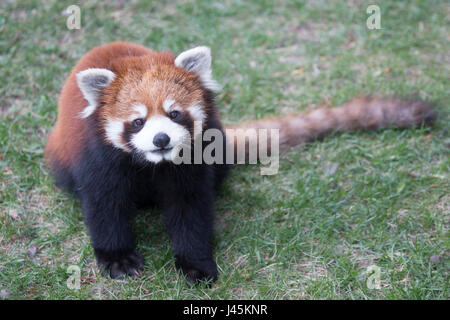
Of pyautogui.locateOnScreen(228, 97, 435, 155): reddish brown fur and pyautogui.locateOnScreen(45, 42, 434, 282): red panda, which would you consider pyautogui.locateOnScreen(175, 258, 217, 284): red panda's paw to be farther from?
pyautogui.locateOnScreen(228, 97, 435, 155): reddish brown fur

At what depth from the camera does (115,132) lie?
3.28 metres

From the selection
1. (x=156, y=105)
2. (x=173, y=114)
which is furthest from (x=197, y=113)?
(x=156, y=105)

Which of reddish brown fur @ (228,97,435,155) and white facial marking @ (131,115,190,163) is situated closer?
white facial marking @ (131,115,190,163)

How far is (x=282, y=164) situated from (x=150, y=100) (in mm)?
1871

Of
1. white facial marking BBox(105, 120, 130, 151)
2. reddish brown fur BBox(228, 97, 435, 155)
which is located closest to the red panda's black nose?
white facial marking BBox(105, 120, 130, 151)

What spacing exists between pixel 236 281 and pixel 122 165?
3.90ft

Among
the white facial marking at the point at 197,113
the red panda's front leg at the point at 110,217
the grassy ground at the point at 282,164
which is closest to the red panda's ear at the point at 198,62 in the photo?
the white facial marking at the point at 197,113

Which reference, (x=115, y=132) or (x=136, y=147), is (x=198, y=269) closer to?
(x=136, y=147)

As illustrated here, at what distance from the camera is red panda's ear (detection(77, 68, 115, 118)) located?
3.23m

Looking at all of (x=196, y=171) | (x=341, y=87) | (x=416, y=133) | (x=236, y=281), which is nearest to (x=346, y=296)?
(x=236, y=281)

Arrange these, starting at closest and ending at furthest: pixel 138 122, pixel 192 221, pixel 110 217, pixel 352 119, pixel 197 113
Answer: pixel 138 122 < pixel 197 113 < pixel 110 217 < pixel 192 221 < pixel 352 119

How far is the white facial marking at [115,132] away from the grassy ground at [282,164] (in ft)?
3.25

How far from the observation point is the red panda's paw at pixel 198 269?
3545 millimetres

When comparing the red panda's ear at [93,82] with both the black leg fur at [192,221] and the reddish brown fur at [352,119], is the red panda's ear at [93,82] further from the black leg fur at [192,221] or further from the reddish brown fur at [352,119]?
the reddish brown fur at [352,119]
